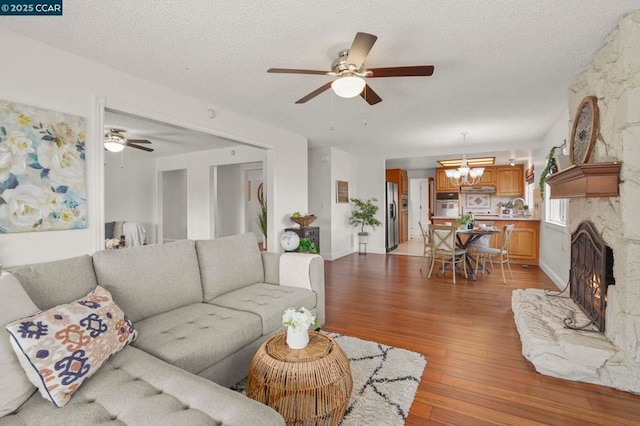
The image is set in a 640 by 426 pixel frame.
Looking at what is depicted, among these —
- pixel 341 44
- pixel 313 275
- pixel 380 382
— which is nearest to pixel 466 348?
pixel 380 382

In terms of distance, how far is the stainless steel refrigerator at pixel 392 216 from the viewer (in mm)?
7757

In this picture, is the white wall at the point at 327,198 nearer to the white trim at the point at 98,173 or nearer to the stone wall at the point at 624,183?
the white trim at the point at 98,173

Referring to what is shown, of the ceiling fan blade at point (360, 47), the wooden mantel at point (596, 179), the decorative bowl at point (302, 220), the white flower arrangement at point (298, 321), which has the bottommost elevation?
the white flower arrangement at point (298, 321)

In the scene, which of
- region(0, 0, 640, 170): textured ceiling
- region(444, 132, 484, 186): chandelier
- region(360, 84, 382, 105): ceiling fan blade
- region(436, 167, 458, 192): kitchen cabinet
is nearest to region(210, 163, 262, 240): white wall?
region(0, 0, 640, 170): textured ceiling

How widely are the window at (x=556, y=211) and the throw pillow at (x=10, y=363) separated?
5.40 metres

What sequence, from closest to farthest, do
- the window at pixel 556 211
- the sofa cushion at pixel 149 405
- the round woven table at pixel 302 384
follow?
the sofa cushion at pixel 149 405, the round woven table at pixel 302 384, the window at pixel 556 211

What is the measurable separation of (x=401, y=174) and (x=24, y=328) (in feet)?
27.6

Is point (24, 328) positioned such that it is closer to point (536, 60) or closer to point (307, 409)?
point (307, 409)

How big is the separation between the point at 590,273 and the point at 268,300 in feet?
8.74

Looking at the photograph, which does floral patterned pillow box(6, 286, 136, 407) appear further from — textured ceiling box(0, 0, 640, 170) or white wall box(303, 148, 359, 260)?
white wall box(303, 148, 359, 260)

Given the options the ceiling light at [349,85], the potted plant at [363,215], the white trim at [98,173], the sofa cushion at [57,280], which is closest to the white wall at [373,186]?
the potted plant at [363,215]

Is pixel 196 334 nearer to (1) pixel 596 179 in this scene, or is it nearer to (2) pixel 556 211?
(1) pixel 596 179

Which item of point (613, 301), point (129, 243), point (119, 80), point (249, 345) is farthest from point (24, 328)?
point (129, 243)

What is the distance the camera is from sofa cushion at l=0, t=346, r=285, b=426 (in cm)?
106
